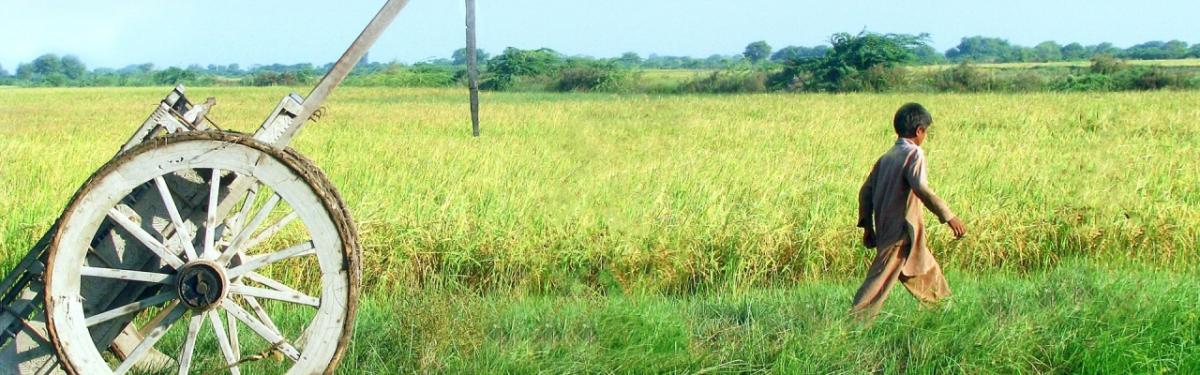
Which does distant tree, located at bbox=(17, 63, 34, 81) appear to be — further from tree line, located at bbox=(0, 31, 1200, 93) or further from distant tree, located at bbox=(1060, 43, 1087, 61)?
distant tree, located at bbox=(1060, 43, 1087, 61)

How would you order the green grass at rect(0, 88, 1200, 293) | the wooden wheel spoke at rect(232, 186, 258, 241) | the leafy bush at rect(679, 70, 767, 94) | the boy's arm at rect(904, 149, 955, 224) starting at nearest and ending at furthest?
the wooden wheel spoke at rect(232, 186, 258, 241)
the boy's arm at rect(904, 149, 955, 224)
the green grass at rect(0, 88, 1200, 293)
the leafy bush at rect(679, 70, 767, 94)

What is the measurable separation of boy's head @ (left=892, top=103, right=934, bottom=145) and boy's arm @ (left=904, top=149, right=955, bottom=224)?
0.11 meters

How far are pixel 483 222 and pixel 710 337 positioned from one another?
2344 mm

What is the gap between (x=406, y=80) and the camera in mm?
39938

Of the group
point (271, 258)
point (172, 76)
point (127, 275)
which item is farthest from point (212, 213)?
point (172, 76)

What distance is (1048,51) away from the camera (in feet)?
245

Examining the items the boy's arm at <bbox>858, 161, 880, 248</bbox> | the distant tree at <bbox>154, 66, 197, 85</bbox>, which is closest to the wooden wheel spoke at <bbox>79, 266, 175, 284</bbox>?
the boy's arm at <bbox>858, 161, 880, 248</bbox>

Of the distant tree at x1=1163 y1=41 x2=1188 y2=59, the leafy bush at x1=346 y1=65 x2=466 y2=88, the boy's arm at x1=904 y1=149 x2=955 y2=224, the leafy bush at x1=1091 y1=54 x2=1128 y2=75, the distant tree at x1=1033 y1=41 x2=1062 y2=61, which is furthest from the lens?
the distant tree at x1=1033 y1=41 x2=1062 y2=61

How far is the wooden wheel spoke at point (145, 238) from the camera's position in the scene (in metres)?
2.82

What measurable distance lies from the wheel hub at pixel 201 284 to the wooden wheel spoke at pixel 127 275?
0.19ft

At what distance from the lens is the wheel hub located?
9.39ft

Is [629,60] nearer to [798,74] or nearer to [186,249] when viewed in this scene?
[798,74]

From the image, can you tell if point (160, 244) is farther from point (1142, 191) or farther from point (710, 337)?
point (1142, 191)

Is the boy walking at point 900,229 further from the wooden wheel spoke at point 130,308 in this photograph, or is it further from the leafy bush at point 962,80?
the leafy bush at point 962,80
